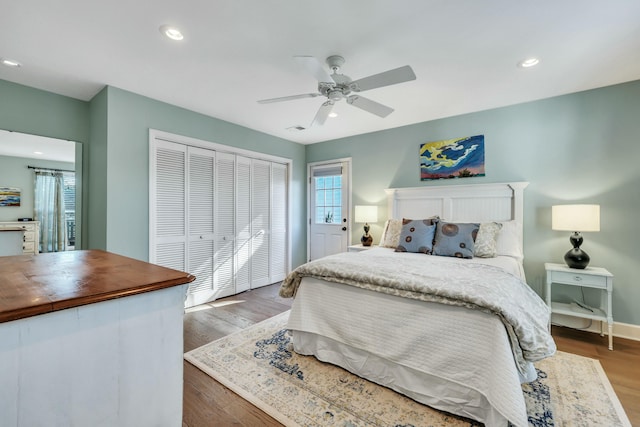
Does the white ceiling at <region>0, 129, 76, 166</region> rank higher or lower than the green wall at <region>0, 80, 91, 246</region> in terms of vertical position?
lower

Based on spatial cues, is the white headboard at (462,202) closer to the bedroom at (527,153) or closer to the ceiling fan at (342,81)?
the bedroom at (527,153)

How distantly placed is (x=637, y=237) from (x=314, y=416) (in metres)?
3.41

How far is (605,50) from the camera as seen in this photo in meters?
2.23

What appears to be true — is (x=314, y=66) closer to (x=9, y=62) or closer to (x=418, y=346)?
(x=418, y=346)

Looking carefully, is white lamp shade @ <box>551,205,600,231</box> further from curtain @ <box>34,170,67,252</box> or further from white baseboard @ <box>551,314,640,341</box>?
curtain @ <box>34,170,67,252</box>

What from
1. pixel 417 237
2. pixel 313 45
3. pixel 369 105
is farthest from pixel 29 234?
pixel 417 237

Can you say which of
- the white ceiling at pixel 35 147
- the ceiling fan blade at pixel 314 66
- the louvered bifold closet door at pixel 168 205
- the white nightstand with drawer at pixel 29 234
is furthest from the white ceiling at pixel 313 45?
the white nightstand with drawer at pixel 29 234

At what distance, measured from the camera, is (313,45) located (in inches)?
85.3

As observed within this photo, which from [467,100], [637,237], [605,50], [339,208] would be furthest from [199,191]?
[637,237]

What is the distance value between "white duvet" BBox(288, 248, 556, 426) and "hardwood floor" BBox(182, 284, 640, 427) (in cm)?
68

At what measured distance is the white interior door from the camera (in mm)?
4785

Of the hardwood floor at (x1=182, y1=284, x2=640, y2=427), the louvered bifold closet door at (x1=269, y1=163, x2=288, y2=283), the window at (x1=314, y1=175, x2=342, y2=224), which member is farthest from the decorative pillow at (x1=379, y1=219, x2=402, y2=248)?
the louvered bifold closet door at (x1=269, y1=163, x2=288, y2=283)

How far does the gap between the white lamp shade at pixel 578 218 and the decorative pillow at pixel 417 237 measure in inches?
45.6

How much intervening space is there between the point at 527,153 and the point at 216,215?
12.8 feet
